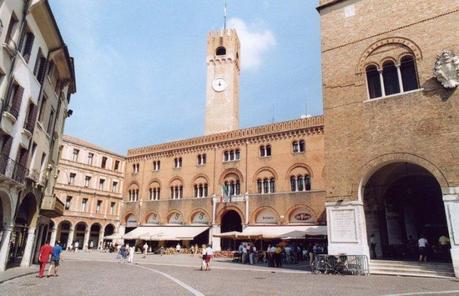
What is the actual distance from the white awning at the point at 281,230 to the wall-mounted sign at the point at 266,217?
59 cm

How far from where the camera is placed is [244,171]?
32.7m

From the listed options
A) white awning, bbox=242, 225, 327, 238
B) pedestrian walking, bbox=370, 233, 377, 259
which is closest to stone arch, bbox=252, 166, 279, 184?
white awning, bbox=242, 225, 327, 238

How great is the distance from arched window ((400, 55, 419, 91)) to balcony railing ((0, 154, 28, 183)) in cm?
1616

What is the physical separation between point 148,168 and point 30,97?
84.6 ft

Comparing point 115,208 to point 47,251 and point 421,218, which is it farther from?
point 421,218

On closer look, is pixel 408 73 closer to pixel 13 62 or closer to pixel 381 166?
pixel 381 166

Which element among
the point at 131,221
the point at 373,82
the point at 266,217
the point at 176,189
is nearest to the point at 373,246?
the point at 373,82

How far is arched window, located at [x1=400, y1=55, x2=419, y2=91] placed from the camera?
14.8 metres

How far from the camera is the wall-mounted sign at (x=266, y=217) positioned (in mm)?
30031

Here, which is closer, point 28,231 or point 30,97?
point 30,97

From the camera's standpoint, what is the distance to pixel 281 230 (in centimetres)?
2809

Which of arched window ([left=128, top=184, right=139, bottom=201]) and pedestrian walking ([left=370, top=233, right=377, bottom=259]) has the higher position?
arched window ([left=128, top=184, right=139, bottom=201])

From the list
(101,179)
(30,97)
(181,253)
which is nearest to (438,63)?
(30,97)

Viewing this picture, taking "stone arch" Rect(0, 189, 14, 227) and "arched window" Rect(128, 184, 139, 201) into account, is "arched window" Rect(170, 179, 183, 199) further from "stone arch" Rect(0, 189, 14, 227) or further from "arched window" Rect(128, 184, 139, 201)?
"stone arch" Rect(0, 189, 14, 227)
